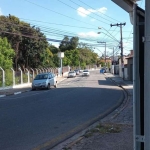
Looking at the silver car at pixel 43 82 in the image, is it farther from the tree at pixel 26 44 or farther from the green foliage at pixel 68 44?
the green foliage at pixel 68 44

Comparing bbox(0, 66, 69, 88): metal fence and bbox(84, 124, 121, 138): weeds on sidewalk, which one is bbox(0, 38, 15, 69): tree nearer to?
bbox(0, 66, 69, 88): metal fence

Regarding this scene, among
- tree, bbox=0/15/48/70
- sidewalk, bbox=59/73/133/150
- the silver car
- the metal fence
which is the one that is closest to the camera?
sidewalk, bbox=59/73/133/150

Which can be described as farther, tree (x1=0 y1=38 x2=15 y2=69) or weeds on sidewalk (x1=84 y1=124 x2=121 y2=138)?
tree (x1=0 y1=38 x2=15 y2=69)

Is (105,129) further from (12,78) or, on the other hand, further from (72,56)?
(72,56)

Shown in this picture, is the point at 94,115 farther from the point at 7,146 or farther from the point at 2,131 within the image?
the point at 7,146

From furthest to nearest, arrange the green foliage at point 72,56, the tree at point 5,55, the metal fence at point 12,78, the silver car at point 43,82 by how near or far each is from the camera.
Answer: the green foliage at point 72,56, the tree at point 5,55, the metal fence at point 12,78, the silver car at point 43,82

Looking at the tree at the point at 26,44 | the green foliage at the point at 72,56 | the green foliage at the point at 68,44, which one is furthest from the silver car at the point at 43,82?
the green foliage at the point at 68,44

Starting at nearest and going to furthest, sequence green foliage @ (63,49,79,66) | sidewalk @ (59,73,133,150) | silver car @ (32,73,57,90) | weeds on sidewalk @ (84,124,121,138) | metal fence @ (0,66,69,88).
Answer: sidewalk @ (59,73,133,150) → weeds on sidewalk @ (84,124,121,138) → silver car @ (32,73,57,90) → metal fence @ (0,66,69,88) → green foliage @ (63,49,79,66)
